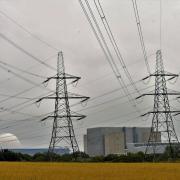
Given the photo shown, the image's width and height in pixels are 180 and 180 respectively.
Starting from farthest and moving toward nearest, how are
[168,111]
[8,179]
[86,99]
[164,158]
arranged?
[164,158] → [168,111] → [86,99] → [8,179]

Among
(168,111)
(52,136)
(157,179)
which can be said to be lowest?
(157,179)

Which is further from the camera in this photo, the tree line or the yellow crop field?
the tree line

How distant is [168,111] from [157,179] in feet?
185

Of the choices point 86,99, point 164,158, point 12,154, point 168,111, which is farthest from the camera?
point 12,154

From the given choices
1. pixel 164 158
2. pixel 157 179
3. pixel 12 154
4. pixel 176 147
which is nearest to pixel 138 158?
pixel 164 158

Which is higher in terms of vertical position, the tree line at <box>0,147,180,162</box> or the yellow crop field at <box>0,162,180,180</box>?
the tree line at <box>0,147,180,162</box>

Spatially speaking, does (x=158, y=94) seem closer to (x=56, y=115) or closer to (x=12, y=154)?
(x=56, y=115)

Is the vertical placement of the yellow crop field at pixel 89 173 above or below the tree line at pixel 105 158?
below

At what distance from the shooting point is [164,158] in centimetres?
12281

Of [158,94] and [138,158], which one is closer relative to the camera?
[158,94]

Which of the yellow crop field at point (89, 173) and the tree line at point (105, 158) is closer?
the yellow crop field at point (89, 173)

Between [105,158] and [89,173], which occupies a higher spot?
[105,158]

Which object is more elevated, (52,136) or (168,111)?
(168,111)

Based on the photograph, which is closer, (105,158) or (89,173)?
(89,173)
